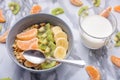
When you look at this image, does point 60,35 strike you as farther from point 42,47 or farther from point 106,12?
point 106,12

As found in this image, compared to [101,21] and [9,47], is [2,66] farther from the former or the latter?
[101,21]

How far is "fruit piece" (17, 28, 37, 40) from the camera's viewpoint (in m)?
0.93

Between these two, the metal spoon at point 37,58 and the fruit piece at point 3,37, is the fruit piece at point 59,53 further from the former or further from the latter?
the fruit piece at point 3,37

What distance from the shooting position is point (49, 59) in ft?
2.84

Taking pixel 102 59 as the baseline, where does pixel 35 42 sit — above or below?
above

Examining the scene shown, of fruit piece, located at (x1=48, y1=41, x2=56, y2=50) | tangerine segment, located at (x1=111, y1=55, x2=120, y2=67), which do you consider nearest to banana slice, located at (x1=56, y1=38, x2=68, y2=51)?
fruit piece, located at (x1=48, y1=41, x2=56, y2=50)

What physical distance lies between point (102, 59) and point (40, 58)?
23 cm

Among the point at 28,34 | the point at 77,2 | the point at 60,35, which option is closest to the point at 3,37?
the point at 28,34

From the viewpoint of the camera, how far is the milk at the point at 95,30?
947 millimetres

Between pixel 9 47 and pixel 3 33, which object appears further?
pixel 3 33

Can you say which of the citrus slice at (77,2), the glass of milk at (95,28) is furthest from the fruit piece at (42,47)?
the citrus slice at (77,2)

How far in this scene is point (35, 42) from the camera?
91cm

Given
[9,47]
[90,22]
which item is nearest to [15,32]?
[9,47]

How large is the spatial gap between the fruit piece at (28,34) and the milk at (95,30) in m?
0.17
